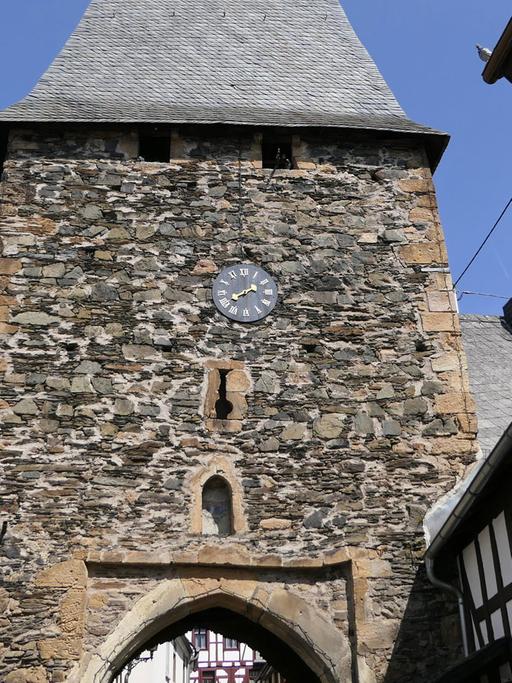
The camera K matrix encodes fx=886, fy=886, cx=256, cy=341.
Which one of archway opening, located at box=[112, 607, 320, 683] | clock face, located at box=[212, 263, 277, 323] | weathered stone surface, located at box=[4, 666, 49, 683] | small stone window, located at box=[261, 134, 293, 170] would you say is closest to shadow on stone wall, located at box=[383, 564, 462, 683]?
archway opening, located at box=[112, 607, 320, 683]

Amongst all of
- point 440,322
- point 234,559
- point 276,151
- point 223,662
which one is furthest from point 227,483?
point 223,662

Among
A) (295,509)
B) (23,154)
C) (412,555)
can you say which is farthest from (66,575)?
(23,154)

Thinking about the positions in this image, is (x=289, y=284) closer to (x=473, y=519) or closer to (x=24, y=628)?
(x=473, y=519)

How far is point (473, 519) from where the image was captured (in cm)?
634

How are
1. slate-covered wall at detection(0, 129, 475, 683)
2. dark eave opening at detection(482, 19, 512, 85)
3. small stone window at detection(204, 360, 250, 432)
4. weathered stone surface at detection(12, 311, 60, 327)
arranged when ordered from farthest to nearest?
weathered stone surface at detection(12, 311, 60, 327)
small stone window at detection(204, 360, 250, 432)
slate-covered wall at detection(0, 129, 475, 683)
dark eave opening at detection(482, 19, 512, 85)

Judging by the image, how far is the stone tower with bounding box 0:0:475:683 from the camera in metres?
6.75

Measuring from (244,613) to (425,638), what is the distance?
1412mm

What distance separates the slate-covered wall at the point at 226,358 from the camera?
6.87 metres

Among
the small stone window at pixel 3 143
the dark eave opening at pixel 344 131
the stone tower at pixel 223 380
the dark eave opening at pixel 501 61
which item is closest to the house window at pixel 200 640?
the stone tower at pixel 223 380

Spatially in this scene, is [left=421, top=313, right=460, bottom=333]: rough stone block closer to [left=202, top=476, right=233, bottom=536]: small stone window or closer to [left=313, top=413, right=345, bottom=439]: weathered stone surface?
[left=313, top=413, right=345, bottom=439]: weathered stone surface

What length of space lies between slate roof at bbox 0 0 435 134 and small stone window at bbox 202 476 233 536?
3.65 meters

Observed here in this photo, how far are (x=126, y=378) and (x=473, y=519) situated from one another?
303 cm

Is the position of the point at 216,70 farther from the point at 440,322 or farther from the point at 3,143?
the point at 440,322

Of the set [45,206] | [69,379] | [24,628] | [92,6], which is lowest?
[24,628]
